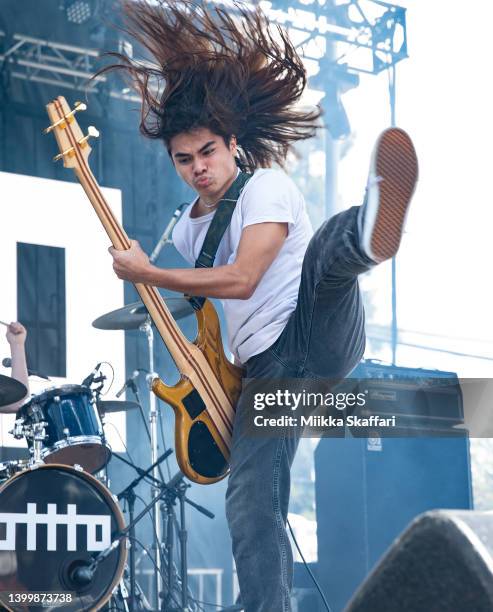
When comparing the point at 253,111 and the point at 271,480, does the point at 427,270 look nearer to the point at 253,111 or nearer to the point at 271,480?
the point at 253,111

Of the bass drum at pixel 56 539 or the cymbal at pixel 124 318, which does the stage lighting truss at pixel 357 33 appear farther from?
the bass drum at pixel 56 539

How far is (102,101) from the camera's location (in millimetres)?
5070

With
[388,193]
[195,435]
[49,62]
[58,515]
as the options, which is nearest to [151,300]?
[195,435]

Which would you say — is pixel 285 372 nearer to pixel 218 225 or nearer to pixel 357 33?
pixel 218 225

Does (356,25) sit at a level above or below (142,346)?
above

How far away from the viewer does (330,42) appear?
514 centimetres

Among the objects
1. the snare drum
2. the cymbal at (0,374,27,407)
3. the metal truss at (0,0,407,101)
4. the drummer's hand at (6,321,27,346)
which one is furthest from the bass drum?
the metal truss at (0,0,407,101)

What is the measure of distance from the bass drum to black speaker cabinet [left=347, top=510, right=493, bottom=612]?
278 centimetres

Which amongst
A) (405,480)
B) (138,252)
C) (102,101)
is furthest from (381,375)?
(102,101)

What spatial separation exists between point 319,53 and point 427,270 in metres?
1.36

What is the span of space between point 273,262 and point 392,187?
0.46 metres

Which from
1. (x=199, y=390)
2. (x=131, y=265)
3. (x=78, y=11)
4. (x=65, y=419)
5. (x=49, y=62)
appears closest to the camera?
(x=131, y=265)

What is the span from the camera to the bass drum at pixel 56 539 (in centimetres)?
301

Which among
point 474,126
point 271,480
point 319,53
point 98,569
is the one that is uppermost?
point 319,53
